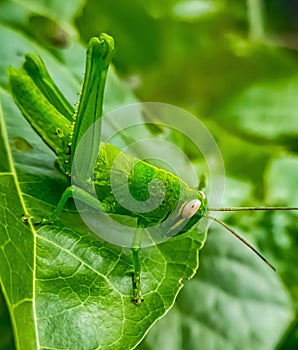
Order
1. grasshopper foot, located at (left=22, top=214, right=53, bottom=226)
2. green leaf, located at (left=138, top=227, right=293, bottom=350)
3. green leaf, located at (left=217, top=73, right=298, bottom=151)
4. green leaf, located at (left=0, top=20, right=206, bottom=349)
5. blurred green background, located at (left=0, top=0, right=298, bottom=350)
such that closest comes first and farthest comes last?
green leaf, located at (left=0, top=20, right=206, bottom=349) < grasshopper foot, located at (left=22, top=214, right=53, bottom=226) < green leaf, located at (left=138, top=227, right=293, bottom=350) < blurred green background, located at (left=0, top=0, right=298, bottom=350) < green leaf, located at (left=217, top=73, right=298, bottom=151)

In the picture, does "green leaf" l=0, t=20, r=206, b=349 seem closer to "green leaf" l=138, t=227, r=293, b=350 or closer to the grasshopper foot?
the grasshopper foot

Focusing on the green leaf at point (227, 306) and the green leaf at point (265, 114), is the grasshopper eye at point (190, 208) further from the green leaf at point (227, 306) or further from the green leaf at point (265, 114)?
the green leaf at point (265, 114)

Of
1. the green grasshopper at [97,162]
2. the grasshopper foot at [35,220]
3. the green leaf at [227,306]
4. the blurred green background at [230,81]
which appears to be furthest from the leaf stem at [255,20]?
the grasshopper foot at [35,220]

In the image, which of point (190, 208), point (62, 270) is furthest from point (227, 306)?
point (62, 270)

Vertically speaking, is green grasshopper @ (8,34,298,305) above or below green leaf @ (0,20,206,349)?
above

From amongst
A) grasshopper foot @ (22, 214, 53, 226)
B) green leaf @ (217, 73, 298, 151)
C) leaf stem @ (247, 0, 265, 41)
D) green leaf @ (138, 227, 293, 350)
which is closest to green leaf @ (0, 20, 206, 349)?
Result: grasshopper foot @ (22, 214, 53, 226)

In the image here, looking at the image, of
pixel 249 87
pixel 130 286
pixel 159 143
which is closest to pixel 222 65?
pixel 249 87

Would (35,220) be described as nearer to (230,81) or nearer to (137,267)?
(137,267)
